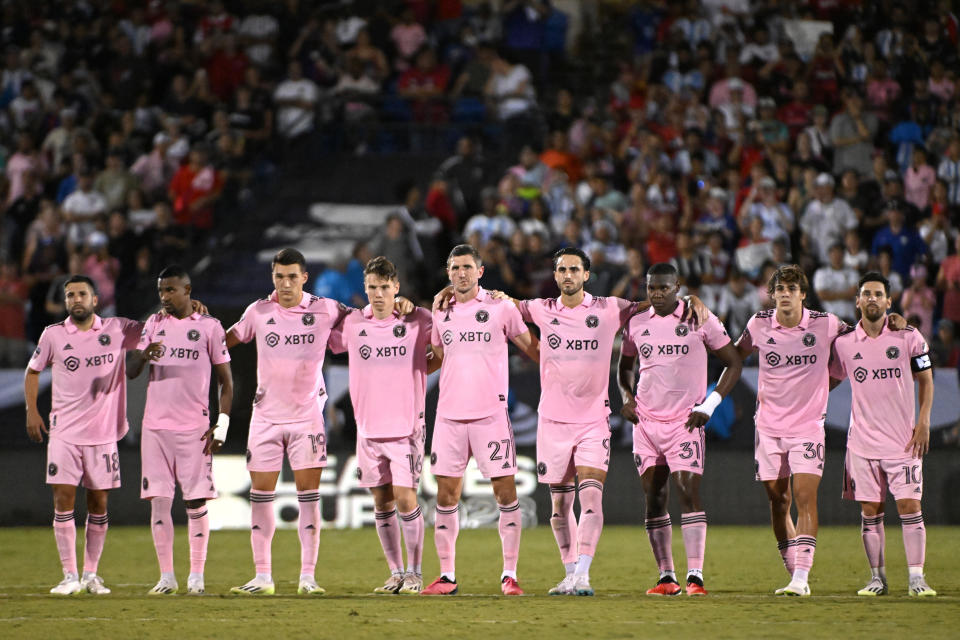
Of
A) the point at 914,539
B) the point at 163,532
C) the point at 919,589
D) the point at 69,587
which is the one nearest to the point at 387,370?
the point at 163,532

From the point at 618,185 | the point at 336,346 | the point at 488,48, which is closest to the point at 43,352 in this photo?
the point at 336,346

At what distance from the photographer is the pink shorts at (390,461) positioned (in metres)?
10.5

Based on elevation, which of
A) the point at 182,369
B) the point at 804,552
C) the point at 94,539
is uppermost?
the point at 182,369

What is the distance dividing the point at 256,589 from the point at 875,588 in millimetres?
4577

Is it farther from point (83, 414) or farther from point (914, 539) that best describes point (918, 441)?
point (83, 414)

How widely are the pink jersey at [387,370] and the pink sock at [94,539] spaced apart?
6.98 ft

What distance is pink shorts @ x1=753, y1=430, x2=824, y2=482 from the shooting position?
34.2 feet

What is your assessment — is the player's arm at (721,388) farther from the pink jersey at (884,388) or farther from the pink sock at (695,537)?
the pink jersey at (884,388)

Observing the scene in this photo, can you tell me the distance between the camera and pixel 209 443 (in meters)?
10.7

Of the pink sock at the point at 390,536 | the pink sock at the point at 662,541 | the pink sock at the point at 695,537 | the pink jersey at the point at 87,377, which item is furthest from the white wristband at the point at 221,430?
the pink sock at the point at 695,537

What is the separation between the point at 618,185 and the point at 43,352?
34.5ft

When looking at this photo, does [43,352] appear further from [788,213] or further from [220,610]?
[788,213]

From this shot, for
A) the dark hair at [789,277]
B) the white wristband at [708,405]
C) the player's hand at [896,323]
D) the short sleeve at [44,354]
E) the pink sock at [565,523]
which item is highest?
the dark hair at [789,277]

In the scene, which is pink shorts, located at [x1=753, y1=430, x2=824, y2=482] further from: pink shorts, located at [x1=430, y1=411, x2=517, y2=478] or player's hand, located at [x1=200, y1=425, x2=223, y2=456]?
player's hand, located at [x1=200, y1=425, x2=223, y2=456]
